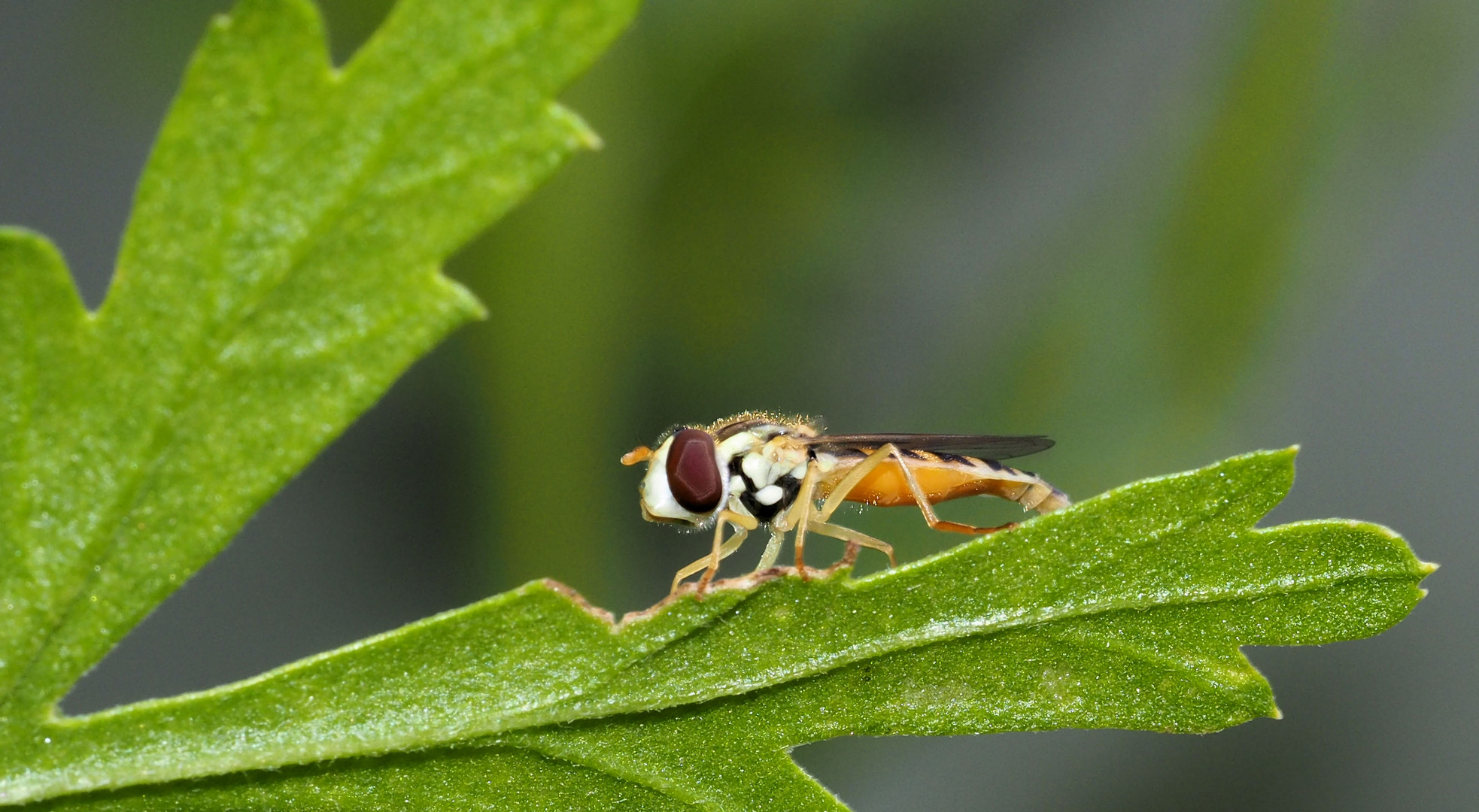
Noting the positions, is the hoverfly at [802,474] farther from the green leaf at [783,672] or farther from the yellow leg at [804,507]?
the green leaf at [783,672]

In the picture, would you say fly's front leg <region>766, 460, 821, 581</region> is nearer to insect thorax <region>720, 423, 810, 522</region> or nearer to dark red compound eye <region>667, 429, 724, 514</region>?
insect thorax <region>720, 423, 810, 522</region>

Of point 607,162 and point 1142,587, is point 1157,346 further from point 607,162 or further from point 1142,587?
point 1142,587

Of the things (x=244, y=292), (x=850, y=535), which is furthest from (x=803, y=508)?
(x=244, y=292)

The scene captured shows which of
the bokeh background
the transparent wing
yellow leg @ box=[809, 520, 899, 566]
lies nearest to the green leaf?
yellow leg @ box=[809, 520, 899, 566]

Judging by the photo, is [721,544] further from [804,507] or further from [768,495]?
[768,495]

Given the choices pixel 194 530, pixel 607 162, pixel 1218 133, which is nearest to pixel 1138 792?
pixel 1218 133
